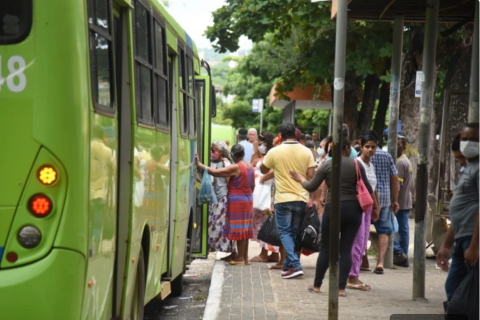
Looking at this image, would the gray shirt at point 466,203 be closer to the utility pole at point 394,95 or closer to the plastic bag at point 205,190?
the plastic bag at point 205,190

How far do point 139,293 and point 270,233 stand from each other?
519 centimetres

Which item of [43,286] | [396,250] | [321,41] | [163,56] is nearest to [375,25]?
[321,41]

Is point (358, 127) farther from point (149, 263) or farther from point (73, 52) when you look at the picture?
point (73, 52)

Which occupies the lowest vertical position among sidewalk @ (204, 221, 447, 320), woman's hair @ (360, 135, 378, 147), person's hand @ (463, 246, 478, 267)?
sidewalk @ (204, 221, 447, 320)

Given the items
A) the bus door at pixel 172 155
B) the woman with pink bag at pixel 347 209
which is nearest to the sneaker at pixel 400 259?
the woman with pink bag at pixel 347 209

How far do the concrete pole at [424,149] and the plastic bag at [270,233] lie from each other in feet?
8.35

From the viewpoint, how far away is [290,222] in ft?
38.9

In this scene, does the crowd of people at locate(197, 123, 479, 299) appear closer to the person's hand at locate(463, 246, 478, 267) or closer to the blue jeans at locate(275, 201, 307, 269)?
the blue jeans at locate(275, 201, 307, 269)

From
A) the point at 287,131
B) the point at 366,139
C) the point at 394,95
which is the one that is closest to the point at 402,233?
the point at 394,95

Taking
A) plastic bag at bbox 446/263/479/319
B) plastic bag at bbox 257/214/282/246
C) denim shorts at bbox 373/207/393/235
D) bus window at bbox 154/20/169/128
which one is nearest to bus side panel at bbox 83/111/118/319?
bus window at bbox 154/20/169/128

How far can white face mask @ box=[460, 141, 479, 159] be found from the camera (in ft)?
20.8

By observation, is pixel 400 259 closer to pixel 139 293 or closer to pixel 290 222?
pixel 290 222

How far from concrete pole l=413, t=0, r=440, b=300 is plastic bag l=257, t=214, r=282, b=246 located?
100 inches

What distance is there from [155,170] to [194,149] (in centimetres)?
379
